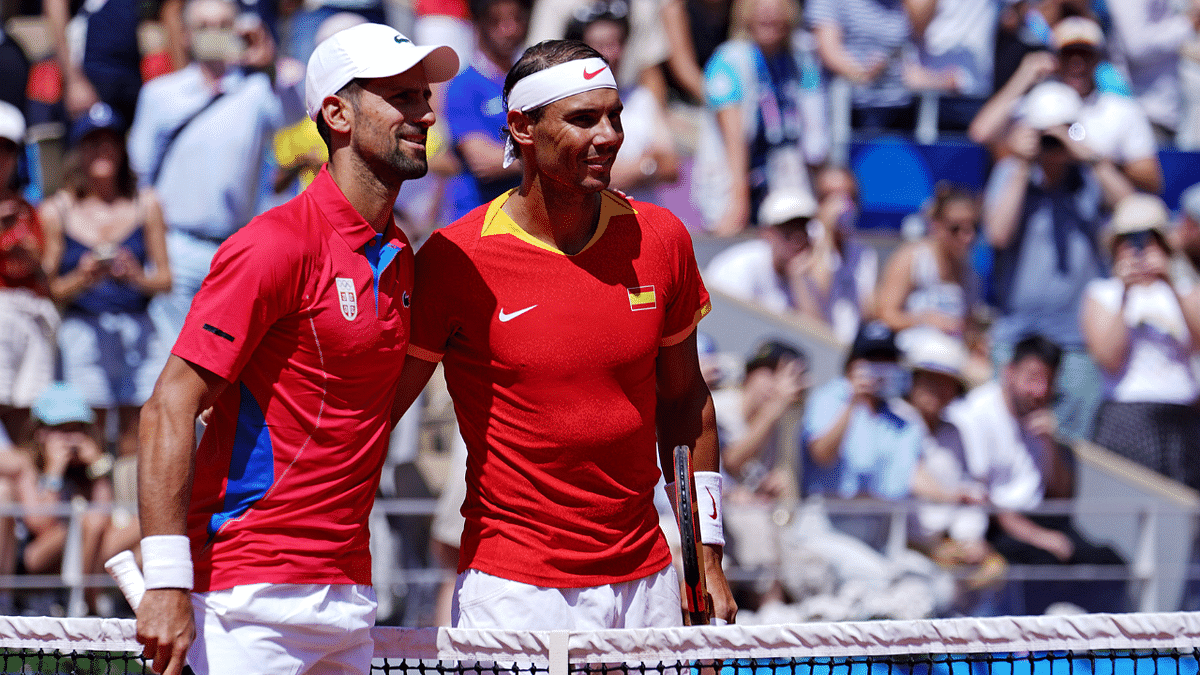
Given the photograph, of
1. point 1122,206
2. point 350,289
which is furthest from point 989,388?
point 350,289

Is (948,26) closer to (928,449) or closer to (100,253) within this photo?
(928,449)

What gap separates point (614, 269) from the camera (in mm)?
3713

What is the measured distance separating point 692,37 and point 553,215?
5.68 meters

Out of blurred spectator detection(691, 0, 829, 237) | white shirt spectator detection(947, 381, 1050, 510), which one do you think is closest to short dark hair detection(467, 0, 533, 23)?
blurred spectator detection(691, 0, 829, 237)

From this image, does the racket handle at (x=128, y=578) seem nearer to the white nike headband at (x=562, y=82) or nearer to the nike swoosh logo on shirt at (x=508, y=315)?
the nike swoosh logo on shirt at (x=508, y=315)

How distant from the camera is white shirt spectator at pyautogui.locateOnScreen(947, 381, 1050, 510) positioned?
7.79m

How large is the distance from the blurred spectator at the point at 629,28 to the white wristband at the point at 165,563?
5.90 m

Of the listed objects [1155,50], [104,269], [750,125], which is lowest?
[104,269]

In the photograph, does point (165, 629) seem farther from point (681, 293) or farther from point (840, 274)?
point (840, 274)

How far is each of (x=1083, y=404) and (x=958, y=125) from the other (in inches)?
87.4

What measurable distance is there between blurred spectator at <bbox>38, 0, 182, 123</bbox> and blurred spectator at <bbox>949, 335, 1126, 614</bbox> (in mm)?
5530

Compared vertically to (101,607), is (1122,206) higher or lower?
higher

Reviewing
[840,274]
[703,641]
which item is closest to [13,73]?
[840,274]

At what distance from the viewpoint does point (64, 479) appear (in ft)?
24.1
